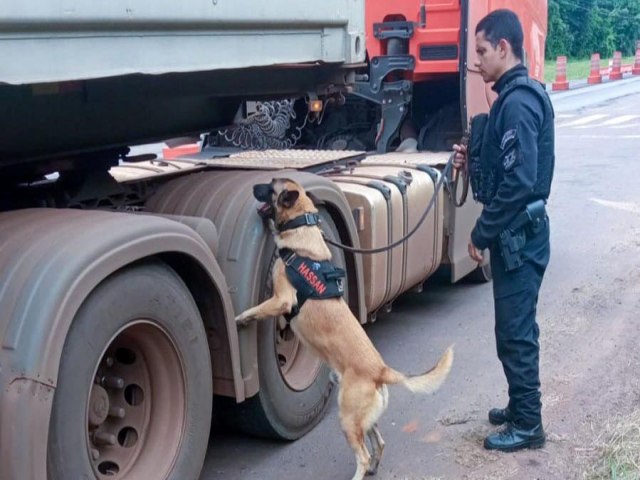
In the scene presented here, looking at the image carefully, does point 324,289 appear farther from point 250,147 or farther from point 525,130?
point 250,147

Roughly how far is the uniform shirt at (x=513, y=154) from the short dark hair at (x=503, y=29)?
124 millimetres

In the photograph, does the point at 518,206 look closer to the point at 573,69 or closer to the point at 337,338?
the point at 337,338

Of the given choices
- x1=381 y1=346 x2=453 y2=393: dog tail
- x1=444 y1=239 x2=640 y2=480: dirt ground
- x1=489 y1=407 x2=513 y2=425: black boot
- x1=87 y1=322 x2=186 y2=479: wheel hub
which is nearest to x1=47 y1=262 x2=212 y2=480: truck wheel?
x1=87 y1=322 x2=186 y2=479: wheel hub

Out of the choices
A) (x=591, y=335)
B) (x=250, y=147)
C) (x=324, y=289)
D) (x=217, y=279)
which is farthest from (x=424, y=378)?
(x=250, y=147)

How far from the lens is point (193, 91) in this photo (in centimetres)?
411

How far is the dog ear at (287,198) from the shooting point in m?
3.94

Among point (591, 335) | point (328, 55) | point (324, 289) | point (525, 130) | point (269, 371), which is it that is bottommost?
point (591, 335)

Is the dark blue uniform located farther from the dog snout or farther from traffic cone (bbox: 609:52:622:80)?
traffic cone (bbox: 609:52:622:80)

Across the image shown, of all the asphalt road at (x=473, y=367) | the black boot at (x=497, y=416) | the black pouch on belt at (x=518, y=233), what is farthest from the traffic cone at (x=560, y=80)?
the black pouch on belt at (x=518, y=233)

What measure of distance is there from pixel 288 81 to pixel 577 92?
28.6 meters

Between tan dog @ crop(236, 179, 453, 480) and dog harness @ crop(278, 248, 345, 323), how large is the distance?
0.07ft

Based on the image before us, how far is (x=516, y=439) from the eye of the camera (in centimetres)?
436

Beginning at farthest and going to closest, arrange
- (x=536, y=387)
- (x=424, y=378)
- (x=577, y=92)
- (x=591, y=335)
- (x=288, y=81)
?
1. (x=577, y=92)
2. (x=591, y=335)
3. (x=288, y=81)
4. (x=536, y=387)
5. (x=424, y=378)

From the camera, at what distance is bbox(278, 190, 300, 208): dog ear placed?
3.94 m
